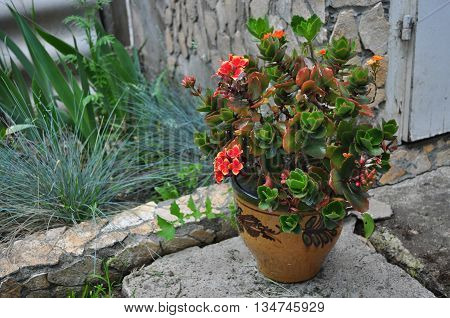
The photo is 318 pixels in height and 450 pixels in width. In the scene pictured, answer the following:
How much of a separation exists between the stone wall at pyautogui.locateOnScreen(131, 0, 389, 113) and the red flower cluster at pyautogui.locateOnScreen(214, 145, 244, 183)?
0.92m

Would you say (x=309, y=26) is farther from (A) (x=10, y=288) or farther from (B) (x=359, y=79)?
(A) (x=10, y=288)

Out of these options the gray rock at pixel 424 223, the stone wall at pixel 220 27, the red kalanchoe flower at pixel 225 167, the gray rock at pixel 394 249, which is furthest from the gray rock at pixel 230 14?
the red kalanchoe flower at pixel 225 167

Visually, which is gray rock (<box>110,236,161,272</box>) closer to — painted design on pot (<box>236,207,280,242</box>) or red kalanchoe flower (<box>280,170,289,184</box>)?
painted design on pot (<box>236,207,280,242</box>)

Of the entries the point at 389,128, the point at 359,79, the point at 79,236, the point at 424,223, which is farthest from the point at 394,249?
the point at 79,236

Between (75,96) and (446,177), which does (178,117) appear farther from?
(446,177)

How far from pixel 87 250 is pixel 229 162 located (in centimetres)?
84

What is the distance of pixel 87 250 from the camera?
8.16ft

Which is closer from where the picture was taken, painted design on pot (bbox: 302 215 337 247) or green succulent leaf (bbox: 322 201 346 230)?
green succulent leaf (bbox: 322 201 346 230)

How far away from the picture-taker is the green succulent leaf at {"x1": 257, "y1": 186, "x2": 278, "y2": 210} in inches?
77.7

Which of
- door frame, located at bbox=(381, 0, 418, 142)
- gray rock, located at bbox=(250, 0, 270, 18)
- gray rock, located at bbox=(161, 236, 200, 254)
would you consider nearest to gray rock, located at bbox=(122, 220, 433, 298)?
gray rock, located at bbox=(161, 236, 200, 254)

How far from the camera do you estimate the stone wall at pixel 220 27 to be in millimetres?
2643

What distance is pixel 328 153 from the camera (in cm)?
196

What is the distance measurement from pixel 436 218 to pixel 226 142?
1137mm

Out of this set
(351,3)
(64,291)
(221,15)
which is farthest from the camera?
(221,15)
